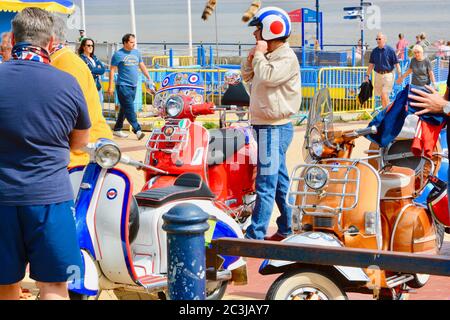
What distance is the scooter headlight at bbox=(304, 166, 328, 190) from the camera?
5031mm

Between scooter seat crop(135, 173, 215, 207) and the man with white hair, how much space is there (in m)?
10.9

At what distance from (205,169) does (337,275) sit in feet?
7.54

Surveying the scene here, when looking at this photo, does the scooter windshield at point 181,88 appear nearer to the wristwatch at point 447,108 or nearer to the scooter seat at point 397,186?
the scooter seat at point 397,186

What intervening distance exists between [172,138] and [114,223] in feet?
7.23

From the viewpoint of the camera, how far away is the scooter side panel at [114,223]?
180 inches

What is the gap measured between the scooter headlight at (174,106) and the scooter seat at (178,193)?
57.2 inches

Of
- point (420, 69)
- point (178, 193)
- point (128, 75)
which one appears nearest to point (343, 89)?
point (420, 69)

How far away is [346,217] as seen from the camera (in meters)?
5.09

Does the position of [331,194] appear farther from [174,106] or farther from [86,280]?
[174,106]

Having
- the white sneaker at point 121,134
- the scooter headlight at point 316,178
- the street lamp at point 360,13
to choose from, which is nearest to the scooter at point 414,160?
the scooter headlight at point 316,178

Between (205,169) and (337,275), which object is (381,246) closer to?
(337,275)

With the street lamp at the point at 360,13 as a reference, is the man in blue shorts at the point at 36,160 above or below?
below

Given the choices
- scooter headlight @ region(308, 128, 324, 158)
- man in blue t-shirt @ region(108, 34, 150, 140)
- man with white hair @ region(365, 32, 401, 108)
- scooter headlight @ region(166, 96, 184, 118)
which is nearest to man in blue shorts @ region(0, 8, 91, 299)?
scooter headlight @ region(308, 128, 324, 158)

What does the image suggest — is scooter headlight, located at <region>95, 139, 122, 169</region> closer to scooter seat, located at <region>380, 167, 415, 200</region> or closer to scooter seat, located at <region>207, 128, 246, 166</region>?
scooter seat, located at <region>380, 167, 415, 200</region>
